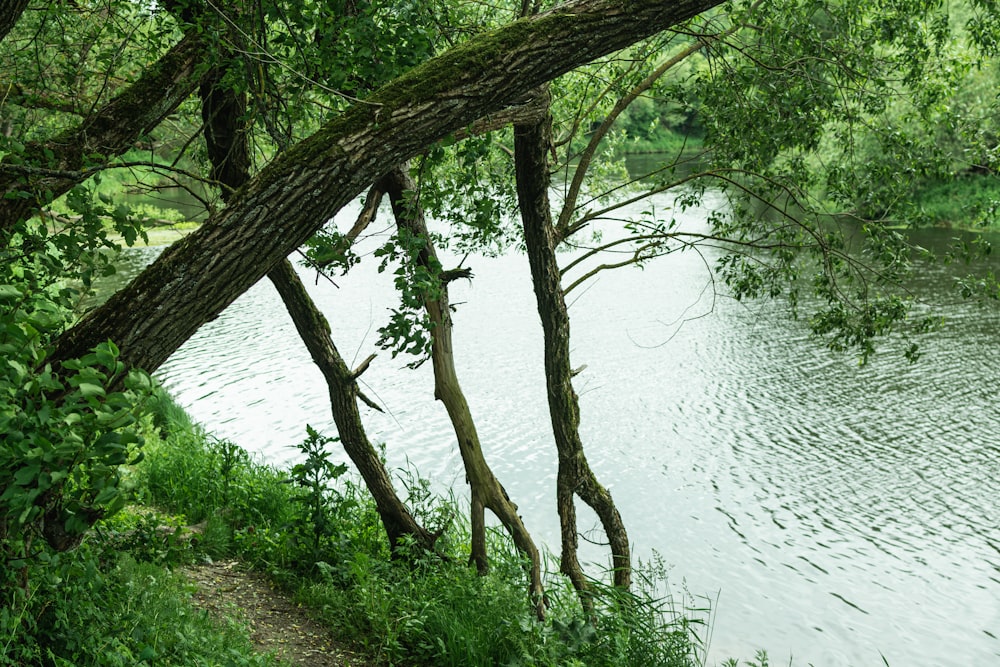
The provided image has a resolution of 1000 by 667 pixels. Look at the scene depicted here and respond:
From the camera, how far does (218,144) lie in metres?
5.03

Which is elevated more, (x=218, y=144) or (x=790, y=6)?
(x=790, y=6)

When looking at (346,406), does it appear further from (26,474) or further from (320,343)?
(26,474)

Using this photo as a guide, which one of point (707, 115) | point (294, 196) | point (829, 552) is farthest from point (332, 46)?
point (829, 552)

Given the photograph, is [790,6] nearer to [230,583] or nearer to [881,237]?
[881,237]

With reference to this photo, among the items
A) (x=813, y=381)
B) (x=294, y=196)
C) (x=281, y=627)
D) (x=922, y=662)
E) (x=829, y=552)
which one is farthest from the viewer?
(x=813, y=381)

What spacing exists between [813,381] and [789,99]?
9.02 metres

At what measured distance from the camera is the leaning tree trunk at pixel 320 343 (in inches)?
198

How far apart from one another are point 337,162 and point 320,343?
3.06 m

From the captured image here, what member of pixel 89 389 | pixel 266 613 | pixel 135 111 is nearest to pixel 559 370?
pixel 266 613

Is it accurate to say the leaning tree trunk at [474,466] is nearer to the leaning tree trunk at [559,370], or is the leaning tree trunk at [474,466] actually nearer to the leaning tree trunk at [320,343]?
the leaning tree trunk at [559,370]

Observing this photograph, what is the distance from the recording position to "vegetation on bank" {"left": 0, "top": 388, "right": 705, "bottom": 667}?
3.20m

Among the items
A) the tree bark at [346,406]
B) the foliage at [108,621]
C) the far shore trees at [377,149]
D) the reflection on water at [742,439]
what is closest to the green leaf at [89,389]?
the far shore trees at [377,149]

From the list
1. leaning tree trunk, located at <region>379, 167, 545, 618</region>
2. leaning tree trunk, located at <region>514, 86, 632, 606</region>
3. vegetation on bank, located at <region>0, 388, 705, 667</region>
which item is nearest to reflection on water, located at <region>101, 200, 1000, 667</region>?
vegetation on bank, located at <region>0, 388, 705, 667</region>

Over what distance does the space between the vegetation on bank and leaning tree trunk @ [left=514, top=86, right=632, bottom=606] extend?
0.32 m
